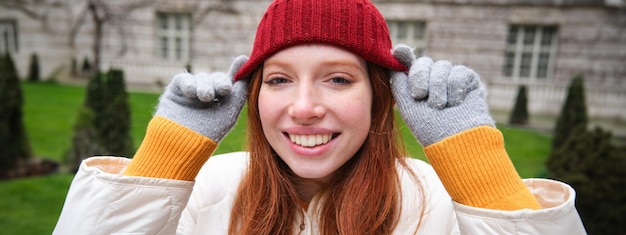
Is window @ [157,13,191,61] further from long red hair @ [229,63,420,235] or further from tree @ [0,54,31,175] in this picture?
long red hair @ [229,63,420,235]

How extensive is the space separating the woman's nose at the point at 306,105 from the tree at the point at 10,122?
18.7 ft

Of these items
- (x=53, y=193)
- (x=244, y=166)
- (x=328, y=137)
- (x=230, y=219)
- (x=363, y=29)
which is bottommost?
(x=53, y=193)

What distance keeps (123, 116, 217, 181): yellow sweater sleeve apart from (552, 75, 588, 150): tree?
7.28 m

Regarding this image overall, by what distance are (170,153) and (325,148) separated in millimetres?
556

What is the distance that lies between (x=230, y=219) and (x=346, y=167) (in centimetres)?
49

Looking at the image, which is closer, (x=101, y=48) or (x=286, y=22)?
(x=286, y=22)

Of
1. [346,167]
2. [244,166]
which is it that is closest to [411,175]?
[346,167]

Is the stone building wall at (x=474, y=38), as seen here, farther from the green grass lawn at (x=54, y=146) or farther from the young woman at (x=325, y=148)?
the young woman at (x=325, y=148)

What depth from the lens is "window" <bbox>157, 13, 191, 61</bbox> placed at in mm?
14438

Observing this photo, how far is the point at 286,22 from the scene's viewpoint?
1.61 metres

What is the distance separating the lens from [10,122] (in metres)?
6.01

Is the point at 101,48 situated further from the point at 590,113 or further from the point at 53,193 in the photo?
the point at 590,113

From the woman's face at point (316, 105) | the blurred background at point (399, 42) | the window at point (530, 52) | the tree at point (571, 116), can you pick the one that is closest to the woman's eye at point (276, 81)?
the woman's face at point (316, 105)

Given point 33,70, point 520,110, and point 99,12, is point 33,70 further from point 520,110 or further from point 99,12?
point 520,110
